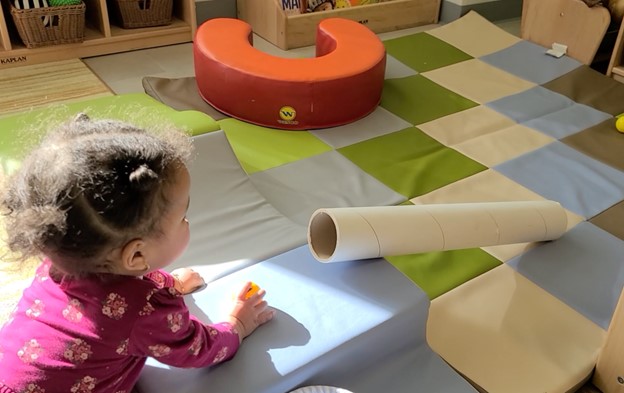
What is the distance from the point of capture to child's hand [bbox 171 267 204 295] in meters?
1.25

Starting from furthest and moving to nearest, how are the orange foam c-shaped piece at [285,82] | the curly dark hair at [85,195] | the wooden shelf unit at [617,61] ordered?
the wooden shelf unit at [617,61] → the orange foam c-shaped piece at [285,82] → the curly dark hair at [85,195]

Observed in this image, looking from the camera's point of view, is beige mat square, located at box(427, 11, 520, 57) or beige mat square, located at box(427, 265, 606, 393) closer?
beige mat square, located at box(427, 265, 606, 393)

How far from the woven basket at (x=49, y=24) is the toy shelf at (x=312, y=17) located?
0.94 m

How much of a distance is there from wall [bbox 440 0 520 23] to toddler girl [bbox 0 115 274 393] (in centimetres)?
315

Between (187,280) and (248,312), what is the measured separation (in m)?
0.18

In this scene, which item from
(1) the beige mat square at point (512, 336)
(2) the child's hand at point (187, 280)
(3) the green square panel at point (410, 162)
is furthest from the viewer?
(3) the green square panel at point (410, 162)

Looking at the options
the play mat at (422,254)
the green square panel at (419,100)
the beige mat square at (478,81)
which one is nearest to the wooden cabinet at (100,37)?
the play mat at (422,254)

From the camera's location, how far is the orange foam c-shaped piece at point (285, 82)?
2223 mm

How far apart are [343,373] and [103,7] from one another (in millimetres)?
2310

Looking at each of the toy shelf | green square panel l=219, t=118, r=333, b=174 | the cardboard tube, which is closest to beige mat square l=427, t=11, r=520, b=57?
the toy shelf

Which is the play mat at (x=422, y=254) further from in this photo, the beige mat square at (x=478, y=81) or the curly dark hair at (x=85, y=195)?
the curly dark hair at (x=85, y=195)

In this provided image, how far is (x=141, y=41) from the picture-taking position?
3.05 m

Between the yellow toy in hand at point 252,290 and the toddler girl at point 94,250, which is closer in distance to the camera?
the toddler girl at point 94,250

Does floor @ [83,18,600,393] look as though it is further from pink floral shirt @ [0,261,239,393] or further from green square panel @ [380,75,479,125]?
pink floral shirt @ [0,261,239,393]
